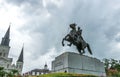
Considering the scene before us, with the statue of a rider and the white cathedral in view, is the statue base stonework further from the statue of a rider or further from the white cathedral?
the white cathedral

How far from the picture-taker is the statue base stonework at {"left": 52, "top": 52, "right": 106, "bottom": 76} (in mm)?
19580

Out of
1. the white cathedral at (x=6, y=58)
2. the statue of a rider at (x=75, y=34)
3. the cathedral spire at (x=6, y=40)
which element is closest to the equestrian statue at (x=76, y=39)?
the statue of a rider at (x=75, y=34)

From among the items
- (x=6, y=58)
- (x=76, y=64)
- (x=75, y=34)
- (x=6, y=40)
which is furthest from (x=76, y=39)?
(x=6, y=40)

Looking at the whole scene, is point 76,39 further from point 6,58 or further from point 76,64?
point 6,58

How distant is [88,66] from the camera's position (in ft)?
69.4

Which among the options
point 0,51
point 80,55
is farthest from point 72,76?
point 0,51

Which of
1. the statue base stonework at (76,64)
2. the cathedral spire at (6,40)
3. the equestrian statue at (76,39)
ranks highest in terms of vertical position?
the cathedral spire at (6,40)

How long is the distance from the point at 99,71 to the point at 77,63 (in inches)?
145

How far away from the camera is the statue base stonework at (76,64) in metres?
19.6

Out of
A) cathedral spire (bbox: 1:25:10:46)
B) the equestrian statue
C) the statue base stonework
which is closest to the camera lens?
the statue base stonework

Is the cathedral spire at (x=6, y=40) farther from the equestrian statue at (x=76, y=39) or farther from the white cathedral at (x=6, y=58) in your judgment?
the equestrian statue at (x=76, y=39)

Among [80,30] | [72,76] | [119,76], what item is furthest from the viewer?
[80,30]

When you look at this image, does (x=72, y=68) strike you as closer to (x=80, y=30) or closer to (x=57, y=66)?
(x=57, y=66)

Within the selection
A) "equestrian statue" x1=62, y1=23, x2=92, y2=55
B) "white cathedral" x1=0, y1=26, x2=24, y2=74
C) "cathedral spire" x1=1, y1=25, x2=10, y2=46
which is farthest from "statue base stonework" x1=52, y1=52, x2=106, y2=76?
"cathedral spire" x1=1, y1=25, x2=10, y2=46
